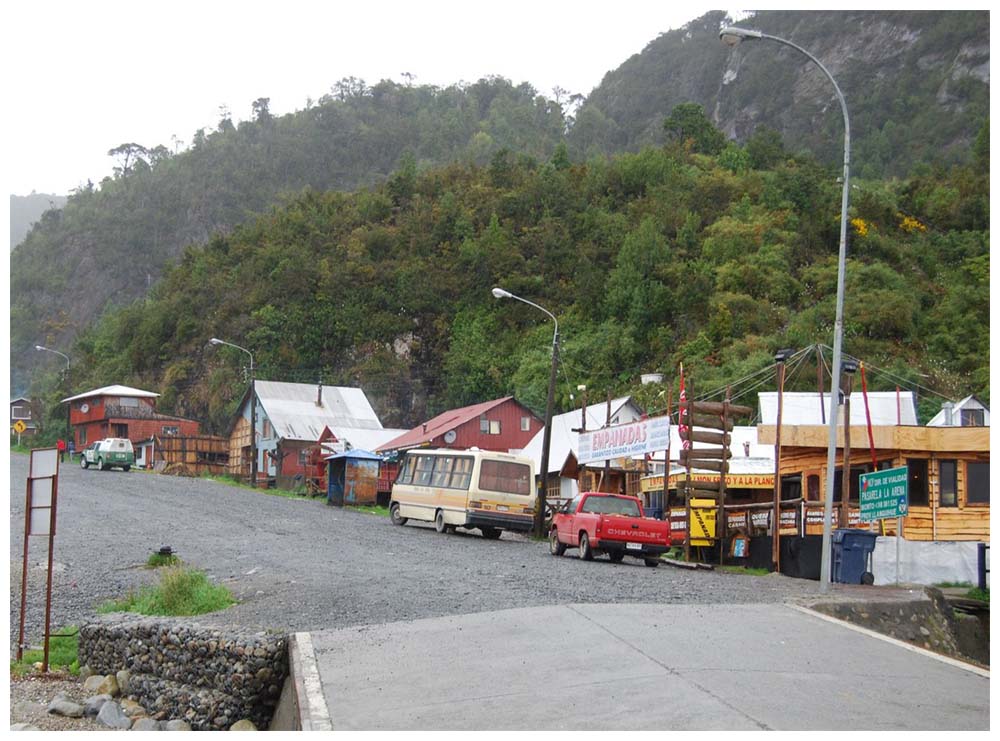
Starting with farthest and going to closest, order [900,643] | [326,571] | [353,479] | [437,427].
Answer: [437,427] < [353,479] < [326,571] < [900,643]

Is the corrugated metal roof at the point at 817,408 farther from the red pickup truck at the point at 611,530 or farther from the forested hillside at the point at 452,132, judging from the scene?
the forested hillside at the point at 452,132

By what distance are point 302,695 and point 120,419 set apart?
216 ft

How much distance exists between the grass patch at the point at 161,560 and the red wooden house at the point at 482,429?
30506 millimetres

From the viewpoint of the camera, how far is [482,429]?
56.7 m

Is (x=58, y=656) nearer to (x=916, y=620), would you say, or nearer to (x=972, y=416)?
(x=916, y=620)

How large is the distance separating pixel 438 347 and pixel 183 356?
848 inches

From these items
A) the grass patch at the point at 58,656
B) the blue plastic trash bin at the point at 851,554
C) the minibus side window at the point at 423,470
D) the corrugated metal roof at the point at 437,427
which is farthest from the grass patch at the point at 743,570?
the corrugated metal roof at the point at 437,427

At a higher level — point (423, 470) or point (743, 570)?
point (423, 470)

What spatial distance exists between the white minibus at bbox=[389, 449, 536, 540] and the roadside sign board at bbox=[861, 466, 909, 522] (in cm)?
1170

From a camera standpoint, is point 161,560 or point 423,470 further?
point 423,470

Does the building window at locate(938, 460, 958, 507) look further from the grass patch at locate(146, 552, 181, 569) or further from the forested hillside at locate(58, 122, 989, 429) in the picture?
the forested hillside at locate(58, 122, 989, 429)

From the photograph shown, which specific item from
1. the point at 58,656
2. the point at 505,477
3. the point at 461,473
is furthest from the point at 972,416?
the point at 58,656

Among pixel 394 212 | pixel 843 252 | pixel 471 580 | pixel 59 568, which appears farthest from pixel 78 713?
pixel 394 212

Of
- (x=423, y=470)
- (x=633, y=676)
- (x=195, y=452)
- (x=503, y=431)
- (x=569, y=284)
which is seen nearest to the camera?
(x=633, y=676)
